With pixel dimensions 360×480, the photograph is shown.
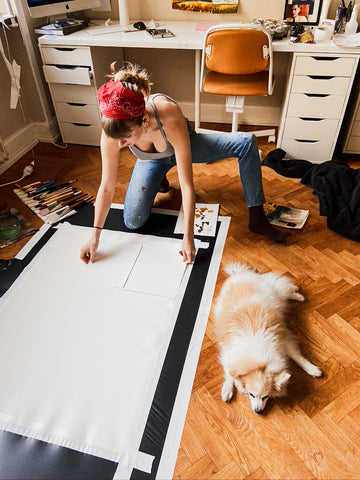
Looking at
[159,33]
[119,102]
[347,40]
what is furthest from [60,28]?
[347,40]

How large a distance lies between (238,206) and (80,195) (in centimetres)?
96

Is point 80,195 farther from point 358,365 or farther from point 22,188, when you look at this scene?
point 358,365

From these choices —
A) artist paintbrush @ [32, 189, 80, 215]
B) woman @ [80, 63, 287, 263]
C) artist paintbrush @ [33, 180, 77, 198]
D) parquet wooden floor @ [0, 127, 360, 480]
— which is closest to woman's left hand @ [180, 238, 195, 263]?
woman @ [80, 63, 287, 263]

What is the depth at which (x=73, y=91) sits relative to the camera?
2473 mm

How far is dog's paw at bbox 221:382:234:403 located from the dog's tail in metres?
0.49

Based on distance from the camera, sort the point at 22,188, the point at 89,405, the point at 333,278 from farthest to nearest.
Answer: the point at 22,188
the point at 333,278
the point at 89,405

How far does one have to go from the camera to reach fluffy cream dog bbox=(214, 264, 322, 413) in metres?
1.13

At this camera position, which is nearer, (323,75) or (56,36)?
(323,75)

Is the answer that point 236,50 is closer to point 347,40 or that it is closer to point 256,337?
point 347,40

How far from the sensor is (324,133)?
7.59ft

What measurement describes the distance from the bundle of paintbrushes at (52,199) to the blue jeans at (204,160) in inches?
15.7

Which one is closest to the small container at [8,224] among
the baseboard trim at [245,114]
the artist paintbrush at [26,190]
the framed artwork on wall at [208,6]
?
the artist paintbrush at [26,190]

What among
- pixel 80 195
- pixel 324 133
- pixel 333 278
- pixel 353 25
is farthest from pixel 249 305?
pixel 353 25

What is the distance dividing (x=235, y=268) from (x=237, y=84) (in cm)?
125
